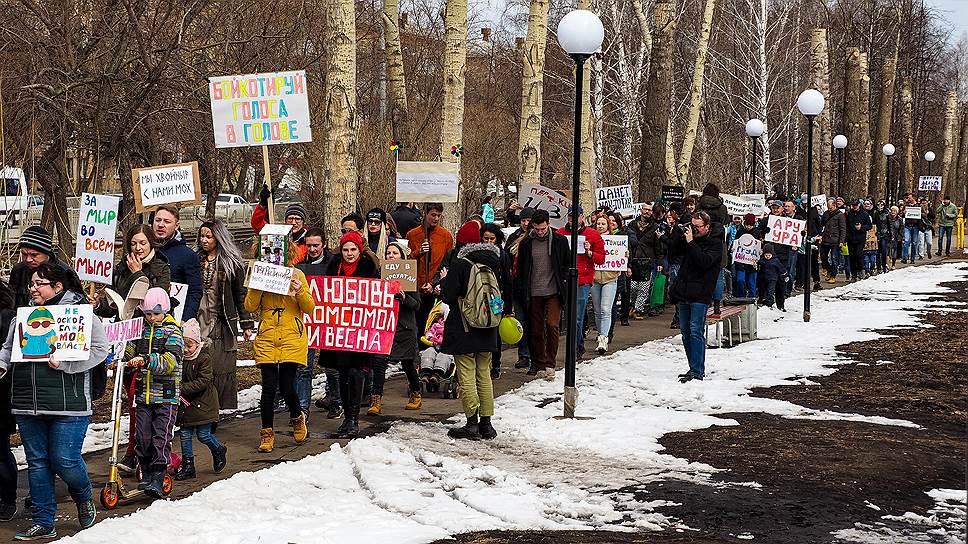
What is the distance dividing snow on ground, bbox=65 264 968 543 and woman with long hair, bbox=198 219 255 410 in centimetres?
116

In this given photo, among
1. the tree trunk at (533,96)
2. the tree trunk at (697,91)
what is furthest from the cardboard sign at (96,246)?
the tree trunk at (697,91)

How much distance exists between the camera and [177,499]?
354 inches

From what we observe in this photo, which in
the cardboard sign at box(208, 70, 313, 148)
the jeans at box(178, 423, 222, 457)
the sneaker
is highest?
the cardboard sign at box(208, 70, 313, 148)

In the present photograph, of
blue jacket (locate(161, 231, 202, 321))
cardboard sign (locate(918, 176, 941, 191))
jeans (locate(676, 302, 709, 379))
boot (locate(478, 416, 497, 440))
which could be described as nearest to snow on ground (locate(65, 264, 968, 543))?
boot (locate(478, 416, 497, 440))

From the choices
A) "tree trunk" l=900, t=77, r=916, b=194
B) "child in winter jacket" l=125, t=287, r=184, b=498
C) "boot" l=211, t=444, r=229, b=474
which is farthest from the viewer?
"tree trunk" l=900, t=77, r=916, b=194

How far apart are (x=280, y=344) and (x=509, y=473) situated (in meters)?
2.21

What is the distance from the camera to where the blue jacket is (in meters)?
10.6

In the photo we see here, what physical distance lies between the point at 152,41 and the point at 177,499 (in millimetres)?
11457

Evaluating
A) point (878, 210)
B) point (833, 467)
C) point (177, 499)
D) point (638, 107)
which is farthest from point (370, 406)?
point (638, 107)

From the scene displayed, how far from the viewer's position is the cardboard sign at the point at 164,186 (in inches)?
472

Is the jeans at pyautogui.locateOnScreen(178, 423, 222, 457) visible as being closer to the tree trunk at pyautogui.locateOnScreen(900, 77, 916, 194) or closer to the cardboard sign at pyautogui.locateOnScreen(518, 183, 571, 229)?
the cardboard sign at pyautogui.locateOnScreen(518, 183, 571, 229)

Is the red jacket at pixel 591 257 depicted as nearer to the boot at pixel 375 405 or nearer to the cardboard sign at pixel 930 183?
the boot at pixel 375 405

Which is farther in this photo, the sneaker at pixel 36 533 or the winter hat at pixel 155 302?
the winter hat at pixel 155 302

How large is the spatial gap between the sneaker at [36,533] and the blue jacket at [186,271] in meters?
2.70
